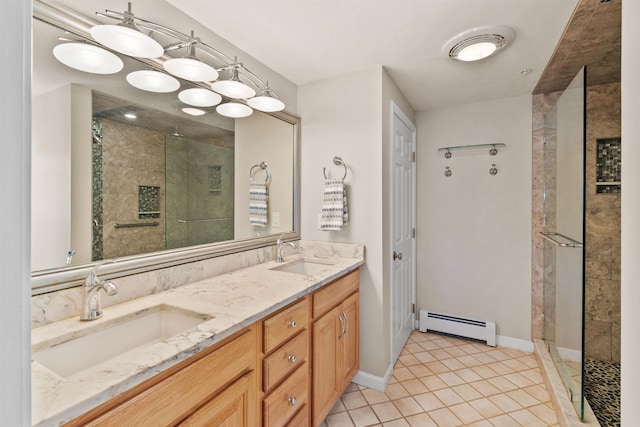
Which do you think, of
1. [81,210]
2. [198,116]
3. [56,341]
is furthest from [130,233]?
[198,116]

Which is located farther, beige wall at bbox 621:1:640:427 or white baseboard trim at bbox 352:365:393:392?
white baseboard trim at bbox 352:365:393:392

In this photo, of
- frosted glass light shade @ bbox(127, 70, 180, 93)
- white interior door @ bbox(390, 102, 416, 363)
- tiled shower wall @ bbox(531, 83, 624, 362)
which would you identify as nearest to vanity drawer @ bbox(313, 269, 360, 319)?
white interior door @ bbox(390, 102, 416, 363)

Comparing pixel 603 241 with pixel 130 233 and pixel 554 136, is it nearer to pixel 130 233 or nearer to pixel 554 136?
pixel 554 136

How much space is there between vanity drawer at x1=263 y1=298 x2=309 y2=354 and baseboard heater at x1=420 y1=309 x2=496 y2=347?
6.29ft

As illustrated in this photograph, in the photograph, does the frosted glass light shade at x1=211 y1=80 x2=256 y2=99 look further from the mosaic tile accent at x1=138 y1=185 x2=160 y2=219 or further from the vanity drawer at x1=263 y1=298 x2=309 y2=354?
the vanity drawer at x1=263 y1=298 x2=309 y2=354

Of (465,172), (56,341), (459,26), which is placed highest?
(459,26)

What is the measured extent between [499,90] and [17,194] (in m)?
3.01

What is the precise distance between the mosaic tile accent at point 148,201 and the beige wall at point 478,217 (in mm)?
2435

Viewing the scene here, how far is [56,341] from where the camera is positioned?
905 mm

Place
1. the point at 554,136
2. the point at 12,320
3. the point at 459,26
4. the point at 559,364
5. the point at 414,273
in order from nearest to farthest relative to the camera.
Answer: the point at 12,320
the point at 459,26
the point at 559,364
the point at 554,136
the point at 414,273

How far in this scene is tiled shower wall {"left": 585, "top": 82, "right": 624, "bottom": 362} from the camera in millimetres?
2221

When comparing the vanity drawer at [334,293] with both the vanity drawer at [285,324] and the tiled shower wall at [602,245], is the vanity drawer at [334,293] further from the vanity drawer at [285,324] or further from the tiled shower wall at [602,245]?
the tiled shower wall at [602,245]

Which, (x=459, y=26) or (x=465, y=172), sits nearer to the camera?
(x=459, y=26)

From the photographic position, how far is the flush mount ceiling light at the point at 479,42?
5.28 feet
